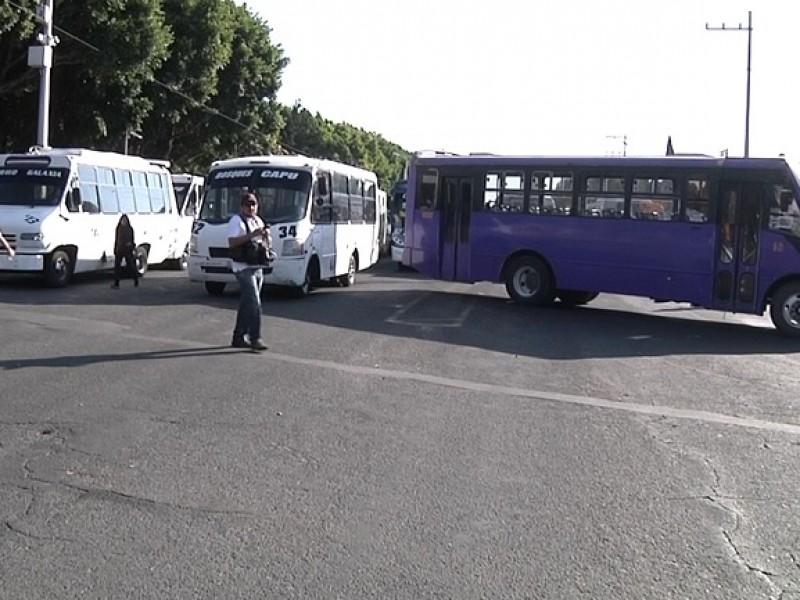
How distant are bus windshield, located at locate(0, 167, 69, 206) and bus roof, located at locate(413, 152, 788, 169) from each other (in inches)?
282

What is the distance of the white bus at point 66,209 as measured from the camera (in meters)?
18.1

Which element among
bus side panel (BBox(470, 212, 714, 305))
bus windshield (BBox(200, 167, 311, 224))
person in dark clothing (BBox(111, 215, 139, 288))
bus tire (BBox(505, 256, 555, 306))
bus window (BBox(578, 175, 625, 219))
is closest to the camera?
bus side panel (BBox(470, 212, 714, 305))

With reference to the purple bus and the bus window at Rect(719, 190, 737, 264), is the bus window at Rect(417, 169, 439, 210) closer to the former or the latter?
the purple bus

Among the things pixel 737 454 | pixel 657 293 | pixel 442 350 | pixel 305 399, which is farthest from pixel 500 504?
pixel 657 293

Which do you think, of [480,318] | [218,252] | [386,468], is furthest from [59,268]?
[386,468]

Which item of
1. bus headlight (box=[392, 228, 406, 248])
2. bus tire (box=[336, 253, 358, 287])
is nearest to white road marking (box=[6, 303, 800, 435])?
bus tire (box=[336, 253, 358, 287])

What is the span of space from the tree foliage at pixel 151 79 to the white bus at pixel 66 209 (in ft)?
21.5

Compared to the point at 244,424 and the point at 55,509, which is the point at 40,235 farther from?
the point at 55,509

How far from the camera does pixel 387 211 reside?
3619 centimetres

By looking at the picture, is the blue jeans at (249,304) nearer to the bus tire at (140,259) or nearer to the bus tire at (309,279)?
the bus tire at (309,279)

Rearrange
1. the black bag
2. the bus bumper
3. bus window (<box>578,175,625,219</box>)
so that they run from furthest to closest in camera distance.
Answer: the bus bumper < bus window (<box>578,175,625,219</box>) < the black bag

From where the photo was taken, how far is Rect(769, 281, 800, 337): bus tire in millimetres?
15516

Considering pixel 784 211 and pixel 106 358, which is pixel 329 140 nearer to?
pixel 784 211

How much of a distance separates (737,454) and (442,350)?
5.26 m
